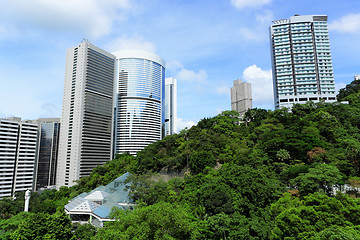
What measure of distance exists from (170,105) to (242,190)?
548ft

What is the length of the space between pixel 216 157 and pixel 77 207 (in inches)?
1076

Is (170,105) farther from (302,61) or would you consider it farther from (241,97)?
(302,61)

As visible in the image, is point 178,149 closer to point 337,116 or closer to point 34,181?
point 337,116

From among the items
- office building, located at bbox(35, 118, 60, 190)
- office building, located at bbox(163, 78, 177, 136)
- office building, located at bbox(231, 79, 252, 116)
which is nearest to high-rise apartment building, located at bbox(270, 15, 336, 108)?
office building, located at bbox(231, 79, 252, 116)

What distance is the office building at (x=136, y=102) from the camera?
12912 centimetres

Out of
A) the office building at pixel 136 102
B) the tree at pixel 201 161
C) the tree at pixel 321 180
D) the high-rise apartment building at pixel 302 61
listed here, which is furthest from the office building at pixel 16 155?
the high-rise apartment building at pixel 302 61

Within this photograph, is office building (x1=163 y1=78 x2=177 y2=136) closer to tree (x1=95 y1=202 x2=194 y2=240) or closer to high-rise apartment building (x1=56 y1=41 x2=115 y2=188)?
high-rise apartment building (x1=56 y1=41 x2=115 y2=188)

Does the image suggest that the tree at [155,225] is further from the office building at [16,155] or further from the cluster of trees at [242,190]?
the office building at [16,155]

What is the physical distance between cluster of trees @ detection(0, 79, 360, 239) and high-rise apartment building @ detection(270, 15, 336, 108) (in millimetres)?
35451

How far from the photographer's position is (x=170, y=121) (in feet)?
631

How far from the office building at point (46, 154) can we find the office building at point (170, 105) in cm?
9307

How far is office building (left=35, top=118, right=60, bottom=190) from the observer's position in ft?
335

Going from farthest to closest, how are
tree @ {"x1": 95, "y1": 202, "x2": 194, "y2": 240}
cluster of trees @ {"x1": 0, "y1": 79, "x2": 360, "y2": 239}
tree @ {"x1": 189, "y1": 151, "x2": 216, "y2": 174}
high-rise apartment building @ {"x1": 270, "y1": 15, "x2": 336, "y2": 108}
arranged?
high-rise apartment building @ {"x1": 270, "y1": 15, "x2": 336, "y2": 108}, tree @ {"x1": 189, "y1": 151, "x2": 216, "y2": 174}, cluster of trees @ {"x1": 0, "y1": 79, "x2": 360, "y2": 239}, tree @ {"x1": 95, "y1": 202, "x2": 194, "y2": 240}

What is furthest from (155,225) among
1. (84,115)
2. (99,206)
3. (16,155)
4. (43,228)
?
(16,155)
